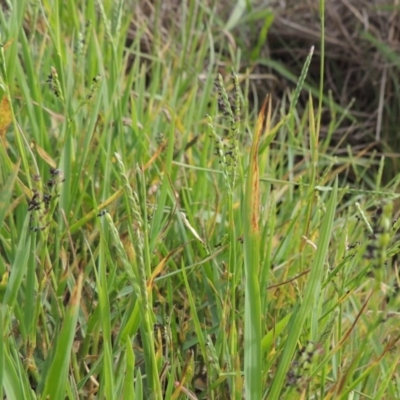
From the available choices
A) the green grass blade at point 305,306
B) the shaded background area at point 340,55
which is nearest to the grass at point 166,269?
the green grass blade at point 305,306

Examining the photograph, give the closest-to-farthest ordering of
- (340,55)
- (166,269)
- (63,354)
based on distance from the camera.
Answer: (63,354) < (166,269) < (340,55)

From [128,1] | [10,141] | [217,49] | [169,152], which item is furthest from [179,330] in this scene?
[217,49]

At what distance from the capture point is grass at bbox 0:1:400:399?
0.61 metres

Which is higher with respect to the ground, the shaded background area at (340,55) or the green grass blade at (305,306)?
the green grass blade at (305,306)

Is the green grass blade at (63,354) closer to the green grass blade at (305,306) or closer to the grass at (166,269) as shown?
the grass at (166,269)

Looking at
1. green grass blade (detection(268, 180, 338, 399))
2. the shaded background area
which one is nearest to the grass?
green grass blade (detection(268, 180, 338, 399))

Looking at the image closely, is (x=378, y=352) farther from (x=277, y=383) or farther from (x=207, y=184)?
(x=207, y=184)

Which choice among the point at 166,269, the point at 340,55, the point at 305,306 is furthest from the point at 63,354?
the point at 340,55

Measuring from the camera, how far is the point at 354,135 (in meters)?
2.35

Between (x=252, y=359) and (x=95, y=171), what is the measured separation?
55 centimetres

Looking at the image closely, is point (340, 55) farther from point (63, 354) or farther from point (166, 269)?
point (63, 354)

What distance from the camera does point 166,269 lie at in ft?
2.99

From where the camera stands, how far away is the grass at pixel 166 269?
61 cm

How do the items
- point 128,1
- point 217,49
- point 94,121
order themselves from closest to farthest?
point 94,121
point 128,1
point 217,49
